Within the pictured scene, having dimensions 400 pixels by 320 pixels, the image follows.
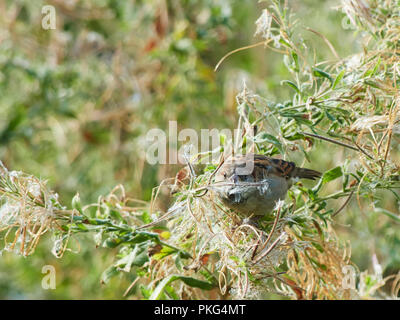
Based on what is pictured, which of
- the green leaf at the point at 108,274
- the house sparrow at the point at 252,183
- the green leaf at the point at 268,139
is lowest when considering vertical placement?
the green leaf at the point at 108,274

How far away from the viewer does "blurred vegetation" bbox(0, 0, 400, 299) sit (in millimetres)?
3541

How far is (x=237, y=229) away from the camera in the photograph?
4.77 feet

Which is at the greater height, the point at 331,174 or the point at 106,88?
the point at 106,88

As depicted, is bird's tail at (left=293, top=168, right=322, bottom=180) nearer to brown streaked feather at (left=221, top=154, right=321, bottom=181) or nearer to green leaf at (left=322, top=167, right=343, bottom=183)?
brown streaked feather at (left=221, top=154, right=321, bottom=181)

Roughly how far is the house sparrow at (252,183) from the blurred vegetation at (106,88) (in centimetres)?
171

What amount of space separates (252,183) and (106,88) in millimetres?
2960

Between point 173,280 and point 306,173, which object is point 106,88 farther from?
point 173,280

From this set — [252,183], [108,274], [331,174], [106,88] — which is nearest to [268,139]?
[252,183]

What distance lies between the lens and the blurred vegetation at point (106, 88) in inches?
139

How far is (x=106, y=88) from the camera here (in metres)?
4.19
